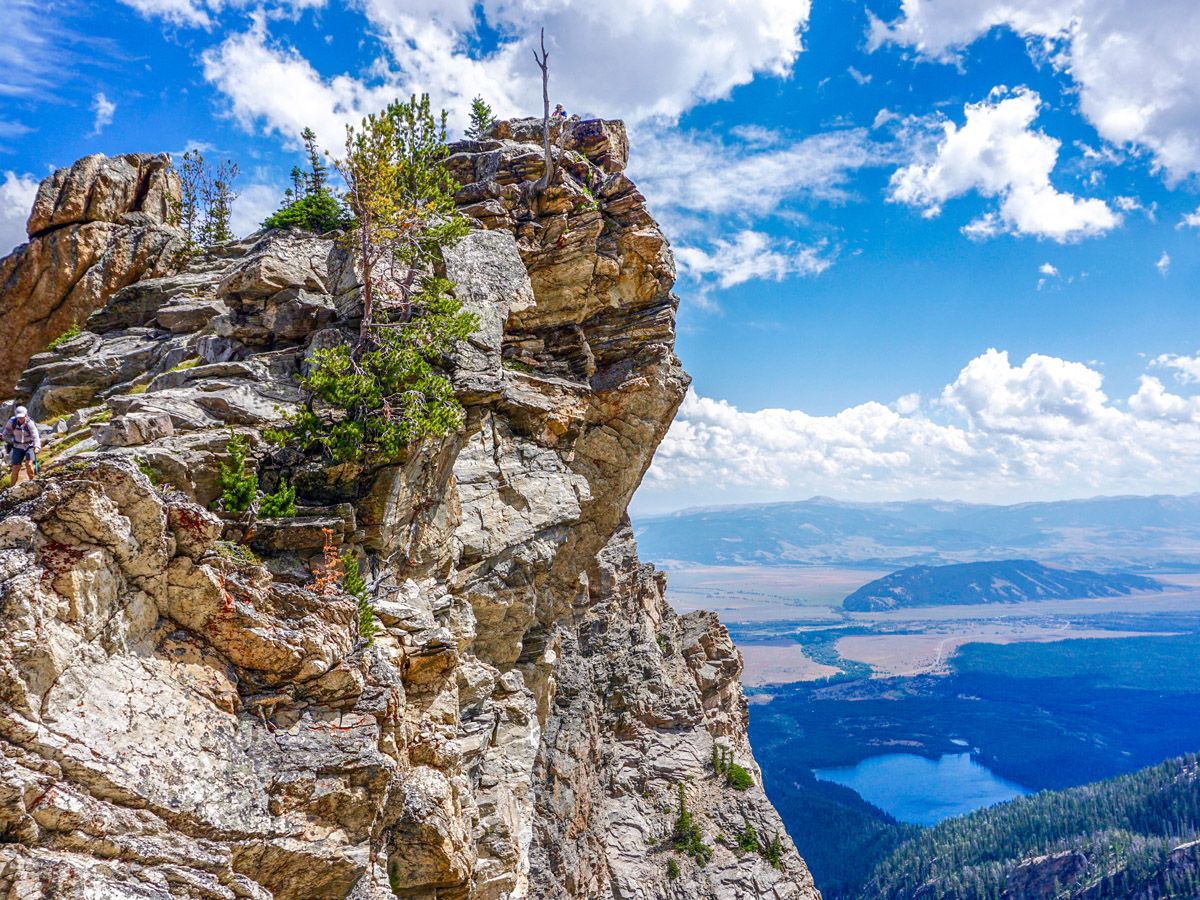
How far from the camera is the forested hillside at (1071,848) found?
409ft

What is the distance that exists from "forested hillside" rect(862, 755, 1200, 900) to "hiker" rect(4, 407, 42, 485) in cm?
16688

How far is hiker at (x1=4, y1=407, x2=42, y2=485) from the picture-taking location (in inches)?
643

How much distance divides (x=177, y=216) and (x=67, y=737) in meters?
41.4

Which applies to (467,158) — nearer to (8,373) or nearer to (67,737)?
(8,373)

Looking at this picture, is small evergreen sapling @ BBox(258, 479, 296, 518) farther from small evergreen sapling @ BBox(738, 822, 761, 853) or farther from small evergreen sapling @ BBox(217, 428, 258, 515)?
small evergreen sapling @ BBox(738, 822, 761, 853)

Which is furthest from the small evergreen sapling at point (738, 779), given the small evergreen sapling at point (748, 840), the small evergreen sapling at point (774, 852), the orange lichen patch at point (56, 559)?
the orange lichen patch at point (56, 559)

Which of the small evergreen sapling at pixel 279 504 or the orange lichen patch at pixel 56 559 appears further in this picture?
the small evergreen sapling at pixel 279 504

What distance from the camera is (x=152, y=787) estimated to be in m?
11.3

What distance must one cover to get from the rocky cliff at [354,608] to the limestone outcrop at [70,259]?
16.5 inches

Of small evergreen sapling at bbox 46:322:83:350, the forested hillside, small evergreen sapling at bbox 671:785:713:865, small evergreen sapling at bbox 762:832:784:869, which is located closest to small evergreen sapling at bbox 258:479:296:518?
small evergreen sapling at bbox 46:322:83:350

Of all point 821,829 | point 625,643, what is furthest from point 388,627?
point 821,829

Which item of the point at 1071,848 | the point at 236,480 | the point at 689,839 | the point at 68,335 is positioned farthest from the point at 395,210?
the point at 1071,848

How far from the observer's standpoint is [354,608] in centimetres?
1653

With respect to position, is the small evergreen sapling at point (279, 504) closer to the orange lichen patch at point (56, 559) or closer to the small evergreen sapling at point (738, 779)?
the orange lichen patch at point (56, 559)
